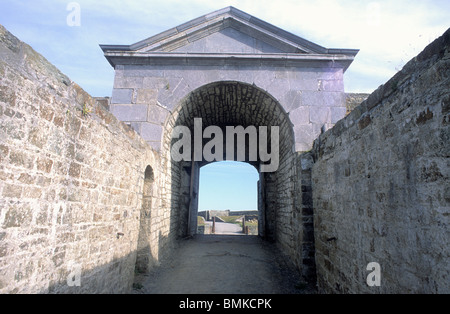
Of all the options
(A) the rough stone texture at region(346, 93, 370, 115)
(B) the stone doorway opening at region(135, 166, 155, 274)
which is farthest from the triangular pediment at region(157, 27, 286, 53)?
(B) the stone doorway opening at region(135, 166, 155, 274)

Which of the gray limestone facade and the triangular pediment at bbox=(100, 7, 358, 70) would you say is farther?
the triangular pediment at bbox=(100, 7, 358, 70)

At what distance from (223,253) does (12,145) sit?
6228 mm

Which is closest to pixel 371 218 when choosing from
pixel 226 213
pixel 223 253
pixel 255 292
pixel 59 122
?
pixel 255 292

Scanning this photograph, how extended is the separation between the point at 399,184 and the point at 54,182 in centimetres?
300

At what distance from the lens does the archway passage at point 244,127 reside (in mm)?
6422

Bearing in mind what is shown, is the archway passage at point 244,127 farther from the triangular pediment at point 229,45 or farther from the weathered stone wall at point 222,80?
the triangular pediment at point 229,45

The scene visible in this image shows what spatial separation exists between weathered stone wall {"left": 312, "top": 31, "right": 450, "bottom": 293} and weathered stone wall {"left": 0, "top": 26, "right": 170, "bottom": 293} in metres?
2.97

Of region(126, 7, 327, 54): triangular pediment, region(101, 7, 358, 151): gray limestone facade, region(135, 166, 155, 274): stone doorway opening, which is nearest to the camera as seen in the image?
region(135, 166, 155, 274): stone doorway opening

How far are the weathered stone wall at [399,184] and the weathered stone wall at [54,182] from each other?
2.97 m

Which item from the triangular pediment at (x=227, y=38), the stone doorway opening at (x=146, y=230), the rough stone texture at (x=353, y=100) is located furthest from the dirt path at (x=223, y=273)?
the triangular pediment at (x=227, y=38)

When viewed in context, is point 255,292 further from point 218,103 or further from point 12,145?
point 218,103

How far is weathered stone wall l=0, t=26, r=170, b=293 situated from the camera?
69.5 inches

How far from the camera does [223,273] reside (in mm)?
5457

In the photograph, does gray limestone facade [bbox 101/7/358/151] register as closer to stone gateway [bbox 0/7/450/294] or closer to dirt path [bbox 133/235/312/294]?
stone gateway [bbox 0/7/450/294]
